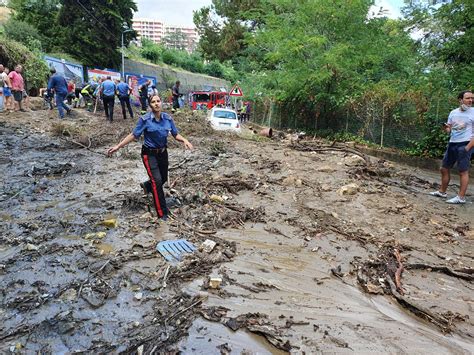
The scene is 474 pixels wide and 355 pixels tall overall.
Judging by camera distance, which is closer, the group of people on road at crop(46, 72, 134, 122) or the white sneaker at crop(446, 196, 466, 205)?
the white sneaker at crop(446, 196, 466, 205)

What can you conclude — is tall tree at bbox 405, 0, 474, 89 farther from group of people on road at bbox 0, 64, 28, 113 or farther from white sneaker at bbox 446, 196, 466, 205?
group of people on road at bbox 0, 64, 28, 113

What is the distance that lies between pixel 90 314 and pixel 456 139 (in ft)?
20.0

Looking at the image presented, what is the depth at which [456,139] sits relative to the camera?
6273mm

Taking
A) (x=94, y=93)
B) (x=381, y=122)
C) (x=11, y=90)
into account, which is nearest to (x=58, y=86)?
(x=11, y=90)

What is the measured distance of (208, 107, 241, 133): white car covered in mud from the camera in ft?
52.6

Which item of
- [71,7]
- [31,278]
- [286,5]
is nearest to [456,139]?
[31,278]

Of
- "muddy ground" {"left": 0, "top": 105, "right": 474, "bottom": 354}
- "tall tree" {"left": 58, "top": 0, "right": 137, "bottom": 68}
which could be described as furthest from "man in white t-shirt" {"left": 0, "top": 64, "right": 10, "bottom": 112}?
"tall tree" {"left": 58, "top": 0, "right": 137, "bottom": 68}

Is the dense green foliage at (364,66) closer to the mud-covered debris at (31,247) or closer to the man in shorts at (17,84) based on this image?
the man in shorts at (17,84)

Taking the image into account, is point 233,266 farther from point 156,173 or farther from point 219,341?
point 156,173

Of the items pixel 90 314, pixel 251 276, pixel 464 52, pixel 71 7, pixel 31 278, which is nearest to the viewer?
pixel 90 314

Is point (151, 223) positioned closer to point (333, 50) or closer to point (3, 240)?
point (3, 240)

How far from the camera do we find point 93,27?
3089 centimetres

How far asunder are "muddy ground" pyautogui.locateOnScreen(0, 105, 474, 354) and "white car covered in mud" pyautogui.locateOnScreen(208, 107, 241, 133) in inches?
315

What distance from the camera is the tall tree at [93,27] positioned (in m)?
30.0
